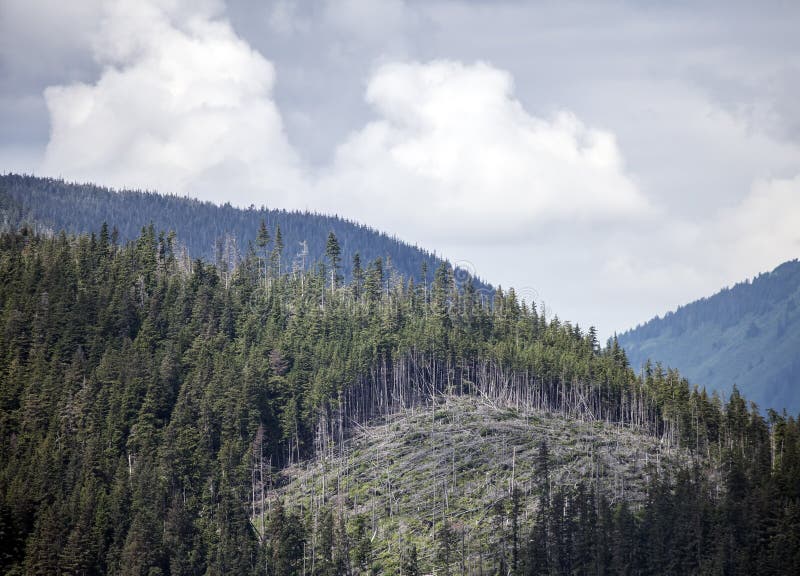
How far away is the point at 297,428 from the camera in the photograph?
15200cm

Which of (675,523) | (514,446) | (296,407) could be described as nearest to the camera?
(675,523)

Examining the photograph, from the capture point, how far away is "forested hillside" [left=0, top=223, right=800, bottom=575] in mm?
122125

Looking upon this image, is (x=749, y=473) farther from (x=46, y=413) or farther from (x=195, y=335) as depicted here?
(x=46, y=413)

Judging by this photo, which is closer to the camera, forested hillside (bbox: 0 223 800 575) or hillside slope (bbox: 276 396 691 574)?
forested hillside (bbox: 0 223 800 575)

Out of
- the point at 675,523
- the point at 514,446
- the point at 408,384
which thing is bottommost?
the point at 675,523

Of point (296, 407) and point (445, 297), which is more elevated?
point (445, 297)

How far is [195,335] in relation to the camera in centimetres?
17675

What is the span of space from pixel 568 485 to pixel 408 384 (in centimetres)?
4025

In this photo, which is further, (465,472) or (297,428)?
(297,428)

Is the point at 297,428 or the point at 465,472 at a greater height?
the point at 297,428

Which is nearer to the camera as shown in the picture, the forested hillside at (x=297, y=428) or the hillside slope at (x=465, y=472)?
the forested hillside at (x=297, y=428)

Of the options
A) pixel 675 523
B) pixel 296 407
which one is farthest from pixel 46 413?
pixel 675 523

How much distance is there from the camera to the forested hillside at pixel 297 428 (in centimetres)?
12212

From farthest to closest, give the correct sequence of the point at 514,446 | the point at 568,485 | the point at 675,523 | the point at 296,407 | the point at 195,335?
the point at 195,335 < the point at 296,407 < the point at 514,446 < the point at 568,485 < the point at 675,523
